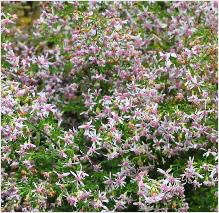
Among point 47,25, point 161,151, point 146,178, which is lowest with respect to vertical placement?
point 146,178

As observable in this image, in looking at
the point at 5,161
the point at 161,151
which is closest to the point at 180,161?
the point at 161,151

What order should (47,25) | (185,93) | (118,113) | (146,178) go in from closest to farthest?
(146,178) < (118,113) < (185,93) < (47,25)

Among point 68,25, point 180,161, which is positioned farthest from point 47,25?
point 180,161

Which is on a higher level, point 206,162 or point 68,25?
point 68,25

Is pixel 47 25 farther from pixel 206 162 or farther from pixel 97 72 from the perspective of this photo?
pixel 206 162

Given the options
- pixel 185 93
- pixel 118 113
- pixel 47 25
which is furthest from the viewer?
pixel 47 25

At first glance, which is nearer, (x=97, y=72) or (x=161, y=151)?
(x=161, y=151)
